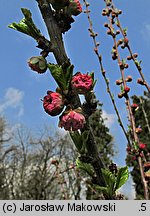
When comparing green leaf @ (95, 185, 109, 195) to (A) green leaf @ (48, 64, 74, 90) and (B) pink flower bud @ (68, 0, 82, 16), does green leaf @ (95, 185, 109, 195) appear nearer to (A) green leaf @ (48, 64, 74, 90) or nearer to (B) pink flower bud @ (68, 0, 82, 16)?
(A) green leaf @ (48, 64, 74, 90)

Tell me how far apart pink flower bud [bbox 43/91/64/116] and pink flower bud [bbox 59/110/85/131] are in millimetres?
25

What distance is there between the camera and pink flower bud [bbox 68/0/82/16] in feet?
3.34

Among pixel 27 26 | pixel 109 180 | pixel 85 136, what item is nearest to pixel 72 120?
pixel 85 136

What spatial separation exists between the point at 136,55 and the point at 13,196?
23.6 metres

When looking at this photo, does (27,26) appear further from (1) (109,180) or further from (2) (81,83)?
(1) (109,180)

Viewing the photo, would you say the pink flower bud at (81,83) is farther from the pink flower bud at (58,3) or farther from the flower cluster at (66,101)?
the pink flower bud at (58,3)

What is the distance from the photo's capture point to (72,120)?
2.78 ft

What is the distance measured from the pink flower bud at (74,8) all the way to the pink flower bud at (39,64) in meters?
0.19

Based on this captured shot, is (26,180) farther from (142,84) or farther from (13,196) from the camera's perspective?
(142,84)

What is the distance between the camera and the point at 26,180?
26156 mm

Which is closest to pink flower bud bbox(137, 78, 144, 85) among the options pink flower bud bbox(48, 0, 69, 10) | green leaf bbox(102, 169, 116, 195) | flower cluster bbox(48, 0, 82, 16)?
flower cluster bbox(48, 0, 82, 16)

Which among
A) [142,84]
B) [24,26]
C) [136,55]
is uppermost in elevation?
[136,55]

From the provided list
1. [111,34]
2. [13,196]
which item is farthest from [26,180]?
[111,34]
